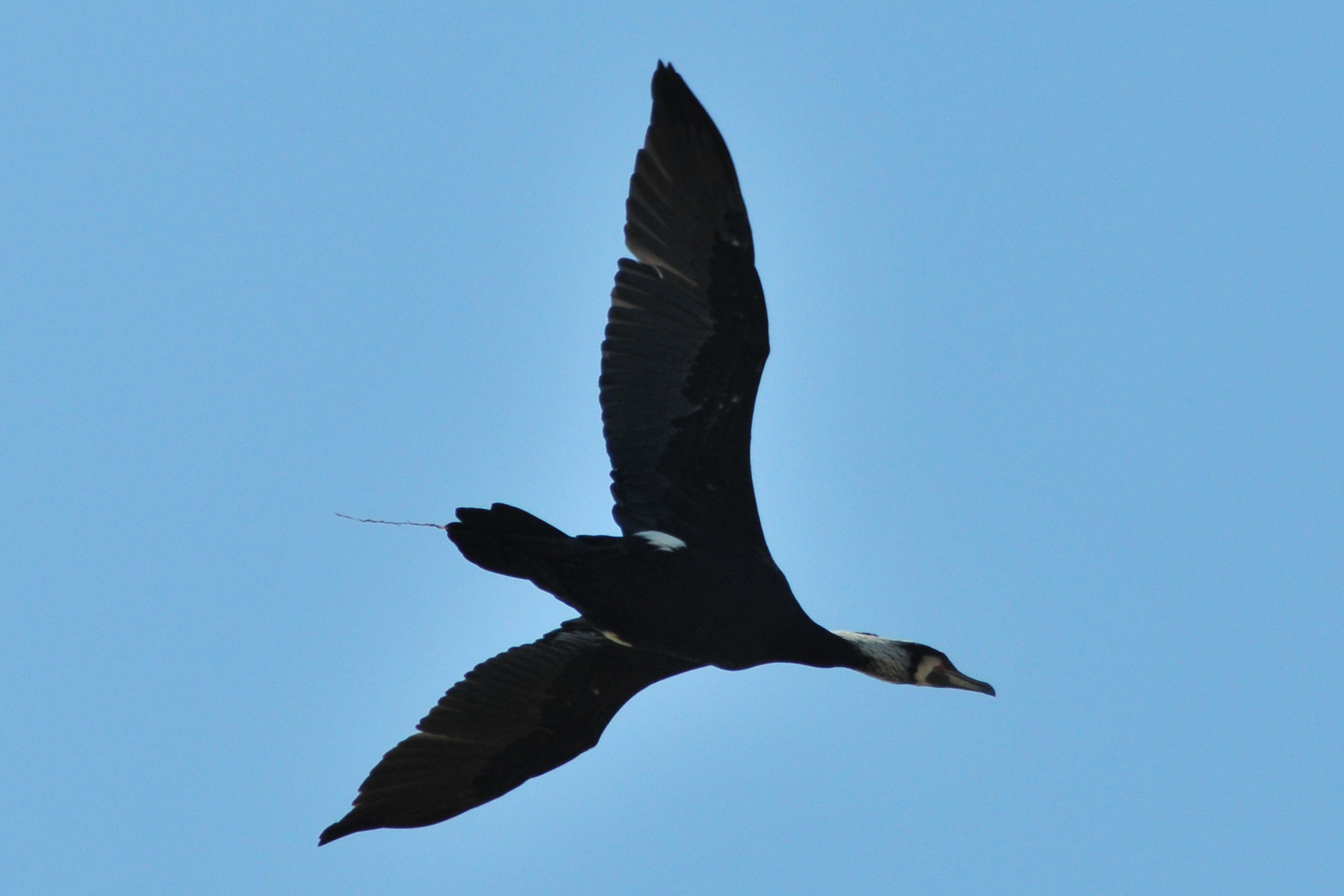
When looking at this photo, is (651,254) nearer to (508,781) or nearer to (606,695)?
(606,695)

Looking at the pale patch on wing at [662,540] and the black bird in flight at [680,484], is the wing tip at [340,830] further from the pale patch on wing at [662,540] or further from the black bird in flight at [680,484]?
the pale patch on wing at [662,540]

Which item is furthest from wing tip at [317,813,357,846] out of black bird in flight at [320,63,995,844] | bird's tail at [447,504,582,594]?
bird's tail at [447,504,582,594]

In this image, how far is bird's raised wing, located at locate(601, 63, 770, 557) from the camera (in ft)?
29.2

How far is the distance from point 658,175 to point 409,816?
4.58m

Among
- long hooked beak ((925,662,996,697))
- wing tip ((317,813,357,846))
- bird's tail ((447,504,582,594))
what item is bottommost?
wing tip ((317,813,357,846))

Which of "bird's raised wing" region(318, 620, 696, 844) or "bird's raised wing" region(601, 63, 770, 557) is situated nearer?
"bird's raised wing" region(601, 63, 770, 557)

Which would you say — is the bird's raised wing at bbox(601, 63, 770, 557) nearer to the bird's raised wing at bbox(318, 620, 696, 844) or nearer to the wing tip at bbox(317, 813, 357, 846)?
the bird's raised wing at bbox(318, 620, 696, 844)

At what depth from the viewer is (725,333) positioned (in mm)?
9180

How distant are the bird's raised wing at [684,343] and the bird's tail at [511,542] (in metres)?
0.89

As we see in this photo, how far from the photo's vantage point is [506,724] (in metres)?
10.2

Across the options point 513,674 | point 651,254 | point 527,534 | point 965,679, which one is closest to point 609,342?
point 651,254

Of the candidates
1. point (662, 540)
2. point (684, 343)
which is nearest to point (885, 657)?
point (662, 540)

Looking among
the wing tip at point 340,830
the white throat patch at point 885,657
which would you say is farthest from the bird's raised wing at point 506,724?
the white throat patch at point 885,657

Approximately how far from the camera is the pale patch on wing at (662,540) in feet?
30.2
